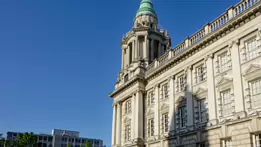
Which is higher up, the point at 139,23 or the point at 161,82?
the point at 139,23

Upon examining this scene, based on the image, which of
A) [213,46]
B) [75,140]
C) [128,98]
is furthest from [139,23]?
[75,140]

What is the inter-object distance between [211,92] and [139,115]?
1099 cm

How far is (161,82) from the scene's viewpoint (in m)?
31.3

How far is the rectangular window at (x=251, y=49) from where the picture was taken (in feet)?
68.9

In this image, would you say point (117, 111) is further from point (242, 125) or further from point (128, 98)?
point (242, 125)

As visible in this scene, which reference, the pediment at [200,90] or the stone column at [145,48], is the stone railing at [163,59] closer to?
the stone column at [145,48]

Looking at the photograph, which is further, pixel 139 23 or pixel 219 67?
pixel 139 23

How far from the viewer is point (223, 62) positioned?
23672mm

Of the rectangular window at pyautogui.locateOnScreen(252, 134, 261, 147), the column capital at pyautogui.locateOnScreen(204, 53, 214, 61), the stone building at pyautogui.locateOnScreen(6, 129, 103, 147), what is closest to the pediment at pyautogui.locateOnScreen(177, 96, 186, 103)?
the column capital at pyautogui.locateOnScreen(204, 53, 214, 61)

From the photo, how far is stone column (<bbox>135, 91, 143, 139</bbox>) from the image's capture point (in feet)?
105

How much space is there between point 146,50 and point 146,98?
7.14 m

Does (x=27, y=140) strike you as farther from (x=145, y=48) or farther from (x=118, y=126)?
(x=145, y=48)

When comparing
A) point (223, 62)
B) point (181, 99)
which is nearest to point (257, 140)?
point (223, 62)

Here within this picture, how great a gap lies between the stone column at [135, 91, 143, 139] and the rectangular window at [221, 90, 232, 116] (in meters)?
11.8
